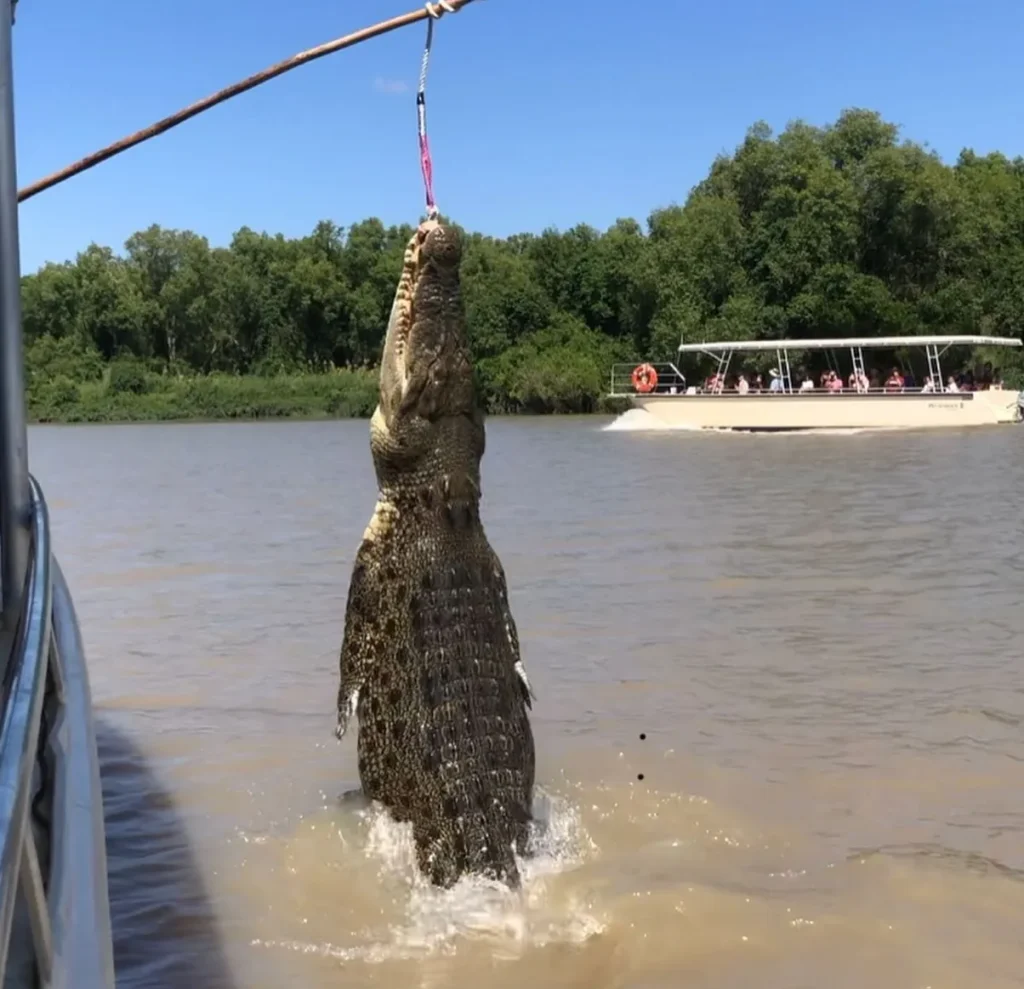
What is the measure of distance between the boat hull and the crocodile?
2971 centimetres

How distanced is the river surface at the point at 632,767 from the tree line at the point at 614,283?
33.0 m

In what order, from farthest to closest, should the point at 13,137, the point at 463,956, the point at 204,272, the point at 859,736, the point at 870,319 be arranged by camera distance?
1. the point at 204,272
2. the point at 870,319
3. the point at 859,736
4. the point at 463,956
5. the point at 13,137

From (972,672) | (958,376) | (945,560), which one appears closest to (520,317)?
(958,376)

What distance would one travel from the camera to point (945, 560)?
1114cm

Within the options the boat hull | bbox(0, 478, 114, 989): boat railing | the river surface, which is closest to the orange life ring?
the boat hull

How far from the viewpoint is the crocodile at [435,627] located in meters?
4.38

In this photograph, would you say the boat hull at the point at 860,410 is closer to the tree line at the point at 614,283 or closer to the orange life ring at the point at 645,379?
the orange life ring at the point at 645,379

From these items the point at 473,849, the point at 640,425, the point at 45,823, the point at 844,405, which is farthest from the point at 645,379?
the point at 45,823

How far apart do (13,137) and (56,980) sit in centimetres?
152

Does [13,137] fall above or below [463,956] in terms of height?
Answer: above

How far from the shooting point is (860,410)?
3319 cm

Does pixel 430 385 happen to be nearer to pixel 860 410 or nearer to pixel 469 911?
pixel 469 911

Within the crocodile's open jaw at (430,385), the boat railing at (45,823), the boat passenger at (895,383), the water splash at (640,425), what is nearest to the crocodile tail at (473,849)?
the crocodile's open jaw at (430,385)

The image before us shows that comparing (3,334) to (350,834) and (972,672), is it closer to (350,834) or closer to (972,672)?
(350,834)
